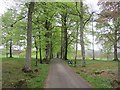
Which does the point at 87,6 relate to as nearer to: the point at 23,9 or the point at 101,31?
the point at 101,31

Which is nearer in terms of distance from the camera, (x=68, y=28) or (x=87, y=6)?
(x=87, y=6)

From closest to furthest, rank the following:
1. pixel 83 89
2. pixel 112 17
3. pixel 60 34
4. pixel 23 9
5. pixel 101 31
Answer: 1. pixel 83 89
2. pixel 23 9
3. pixel 112 17
4. pixel 101 31
5. pixel 60 34

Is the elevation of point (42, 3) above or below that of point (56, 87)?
above

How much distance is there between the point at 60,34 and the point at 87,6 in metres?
13.2

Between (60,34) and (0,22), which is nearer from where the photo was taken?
(0,22)

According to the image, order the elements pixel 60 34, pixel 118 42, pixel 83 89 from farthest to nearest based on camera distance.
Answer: pixel 60 34 < pixel 118 42 < pixel 83 89

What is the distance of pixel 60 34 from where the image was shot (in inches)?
1924

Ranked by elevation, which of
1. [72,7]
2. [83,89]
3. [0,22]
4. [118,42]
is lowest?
[83,89]

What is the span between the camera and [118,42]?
38.0 m

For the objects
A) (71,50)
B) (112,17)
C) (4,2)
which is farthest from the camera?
(71,50)

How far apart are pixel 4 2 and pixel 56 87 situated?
10.1m

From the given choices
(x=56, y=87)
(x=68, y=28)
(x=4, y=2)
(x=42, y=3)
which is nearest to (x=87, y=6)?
(x=68, y=28)

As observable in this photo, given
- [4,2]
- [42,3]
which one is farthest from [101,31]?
[4,2]

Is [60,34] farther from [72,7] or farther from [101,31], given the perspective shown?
[72,7]
